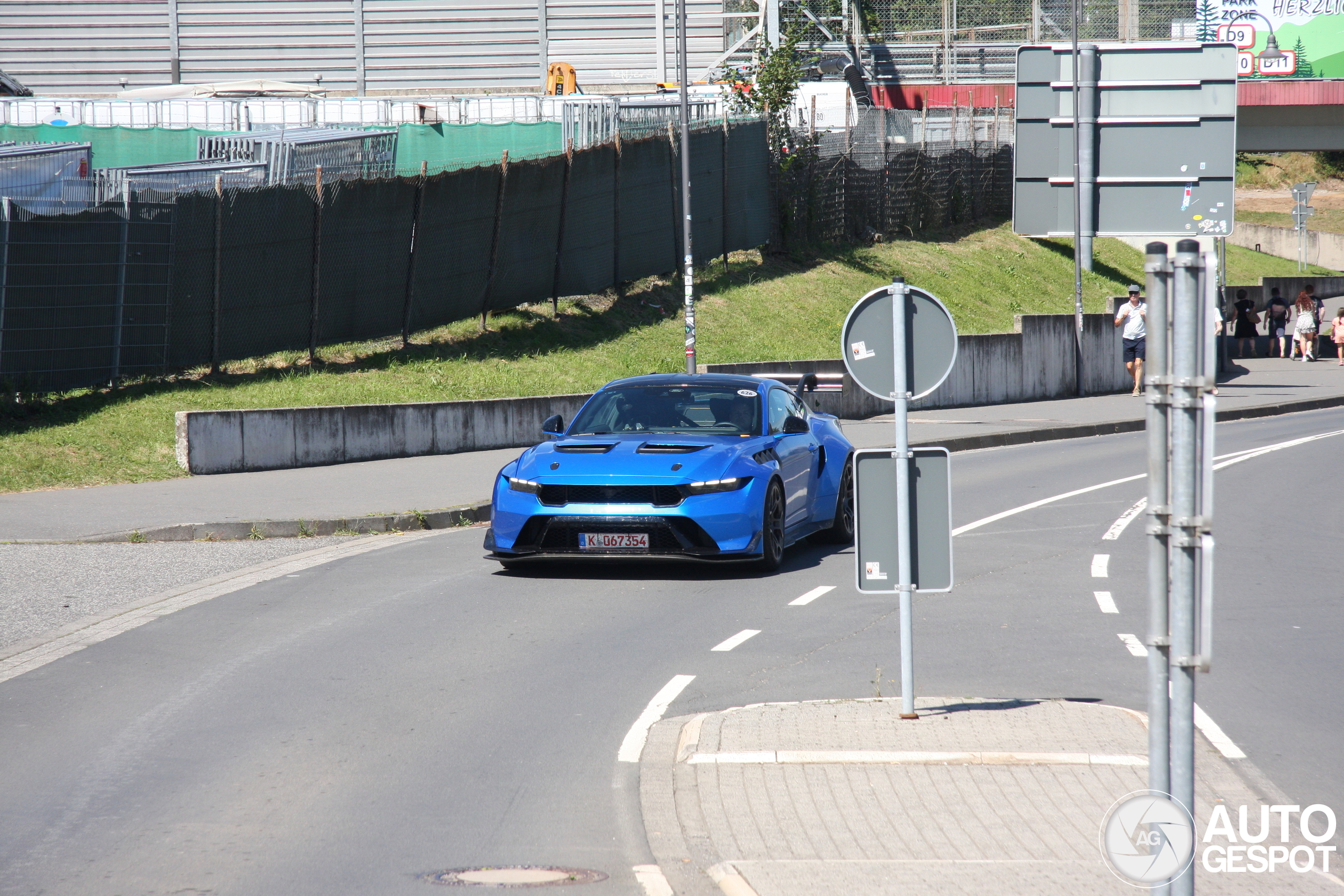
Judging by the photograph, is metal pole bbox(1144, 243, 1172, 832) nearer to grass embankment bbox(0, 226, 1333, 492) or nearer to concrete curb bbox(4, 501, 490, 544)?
concrete curb bbox(4, 501, 490, 544)

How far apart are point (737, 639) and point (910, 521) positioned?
234 cm

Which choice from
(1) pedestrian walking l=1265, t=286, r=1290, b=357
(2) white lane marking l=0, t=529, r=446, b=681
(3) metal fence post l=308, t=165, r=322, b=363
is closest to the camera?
(2) white lane marking l=0, t=529, r=446, b=681

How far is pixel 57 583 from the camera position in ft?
35.5

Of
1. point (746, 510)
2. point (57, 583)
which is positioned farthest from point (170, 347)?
point (746, 510)

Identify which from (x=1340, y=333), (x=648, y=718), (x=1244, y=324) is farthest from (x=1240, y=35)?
(x=648, y=718)

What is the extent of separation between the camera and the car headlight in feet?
35.5

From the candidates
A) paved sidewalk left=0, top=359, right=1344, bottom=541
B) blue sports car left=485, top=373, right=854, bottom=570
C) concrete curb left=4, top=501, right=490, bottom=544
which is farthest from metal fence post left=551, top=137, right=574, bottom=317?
blue sports car left=485, top=373, right=854, bottom=570

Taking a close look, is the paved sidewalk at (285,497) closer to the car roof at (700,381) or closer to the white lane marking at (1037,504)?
the car roof at (700,381)

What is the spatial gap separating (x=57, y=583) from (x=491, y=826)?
647 centimetres

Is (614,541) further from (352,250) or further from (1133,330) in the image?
(1133,330)

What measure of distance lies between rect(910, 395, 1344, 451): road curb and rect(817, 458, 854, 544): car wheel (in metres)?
6.13

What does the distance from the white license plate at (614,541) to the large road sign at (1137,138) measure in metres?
24.9

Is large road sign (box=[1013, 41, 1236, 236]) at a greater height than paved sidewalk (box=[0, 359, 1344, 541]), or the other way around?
large road sign (box=[1013, 41, 1236, 236])

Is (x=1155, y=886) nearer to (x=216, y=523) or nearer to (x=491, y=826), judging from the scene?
(x=491, y=826)
